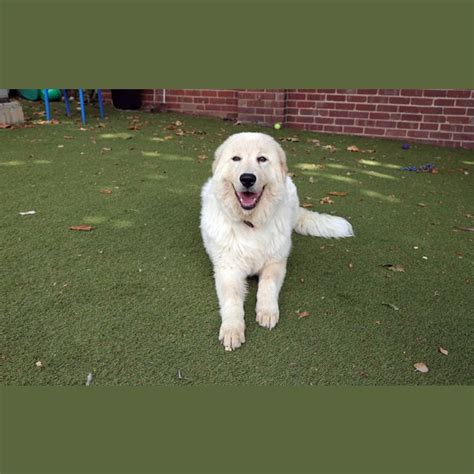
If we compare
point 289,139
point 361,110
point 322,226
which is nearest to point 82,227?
point 322,226

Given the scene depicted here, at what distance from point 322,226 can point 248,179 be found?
4.14 feet

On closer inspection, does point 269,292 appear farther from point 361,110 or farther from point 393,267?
point 361,110

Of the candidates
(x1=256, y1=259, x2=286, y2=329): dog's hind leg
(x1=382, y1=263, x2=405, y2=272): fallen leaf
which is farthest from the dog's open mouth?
(x1=382, y1=263, x2=405, y2=272): fallen leaf

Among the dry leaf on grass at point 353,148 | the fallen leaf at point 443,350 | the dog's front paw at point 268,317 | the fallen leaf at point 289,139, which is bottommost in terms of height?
the fallen leaf at point 443,350

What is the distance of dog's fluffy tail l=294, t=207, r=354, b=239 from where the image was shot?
373cm

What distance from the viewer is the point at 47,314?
2543 mm

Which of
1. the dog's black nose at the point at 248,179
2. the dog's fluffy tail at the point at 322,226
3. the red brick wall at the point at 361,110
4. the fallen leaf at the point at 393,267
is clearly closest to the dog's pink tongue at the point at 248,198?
the dog's black nose at the point at 248,179

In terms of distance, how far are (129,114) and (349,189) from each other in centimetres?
519

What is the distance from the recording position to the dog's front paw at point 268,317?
2574 mm

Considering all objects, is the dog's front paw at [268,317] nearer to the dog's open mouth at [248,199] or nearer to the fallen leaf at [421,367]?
the dog's open mouth at [248,199]

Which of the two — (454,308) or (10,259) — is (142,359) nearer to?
(10,259)

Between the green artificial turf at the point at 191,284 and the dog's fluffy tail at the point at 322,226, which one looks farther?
the dog's fluffy tail at the point at 322,226

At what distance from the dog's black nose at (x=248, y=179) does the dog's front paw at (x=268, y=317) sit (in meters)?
0.82

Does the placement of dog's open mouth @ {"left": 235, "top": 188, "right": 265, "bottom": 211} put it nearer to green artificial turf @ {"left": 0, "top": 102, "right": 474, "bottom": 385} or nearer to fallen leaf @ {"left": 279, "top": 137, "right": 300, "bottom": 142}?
green artificial turf @ {"left": 0, "top": 102, "right": 474, "bottom": 385}
